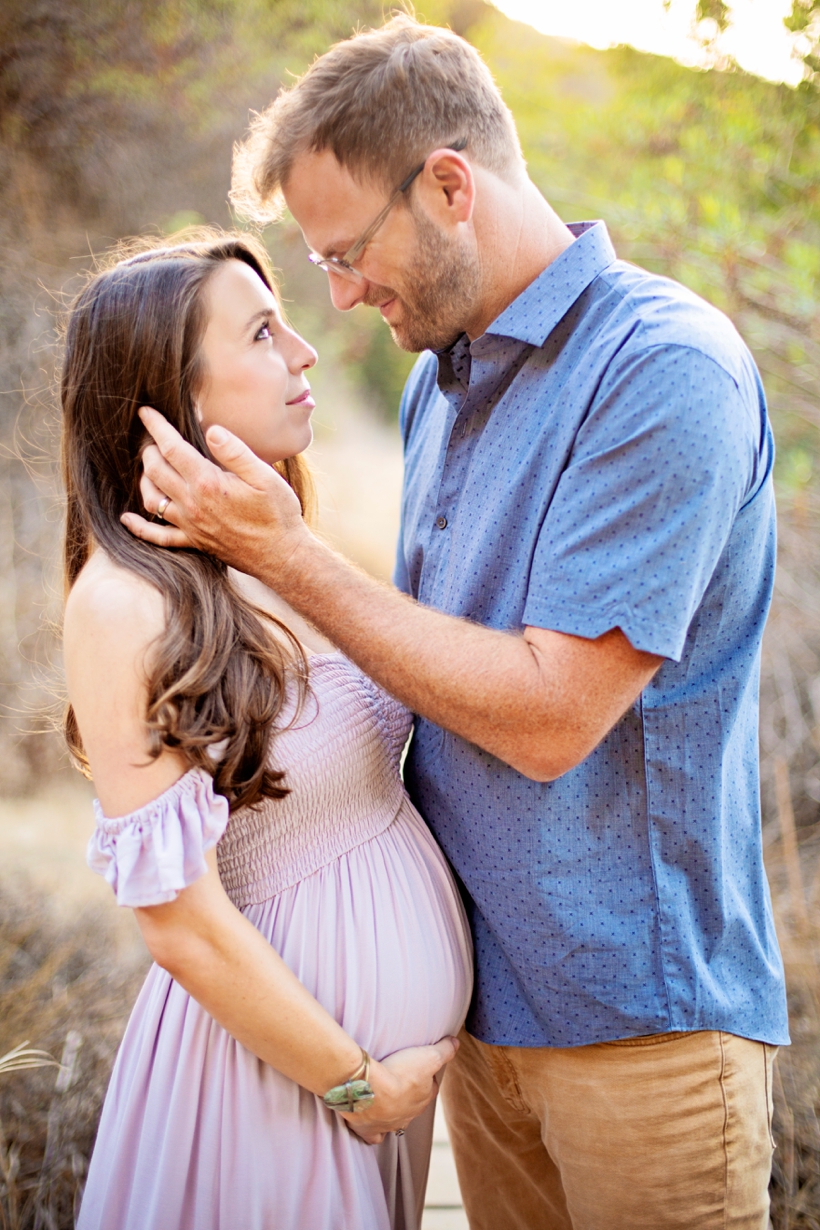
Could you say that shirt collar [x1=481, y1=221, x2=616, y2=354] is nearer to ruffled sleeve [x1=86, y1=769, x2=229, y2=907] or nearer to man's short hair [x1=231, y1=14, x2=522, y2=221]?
man's short hair [x1=231, y1=14, x2=522, y2=221]

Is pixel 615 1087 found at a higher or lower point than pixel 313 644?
lower

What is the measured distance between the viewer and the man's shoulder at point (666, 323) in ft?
3.86

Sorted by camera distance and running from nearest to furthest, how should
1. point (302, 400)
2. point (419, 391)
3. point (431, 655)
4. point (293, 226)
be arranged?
point (431, 655), point (302, 400), point (419, 391), point (293, 226)

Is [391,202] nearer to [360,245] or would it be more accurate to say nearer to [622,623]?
[360,245]

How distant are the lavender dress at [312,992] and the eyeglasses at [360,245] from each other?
672mm

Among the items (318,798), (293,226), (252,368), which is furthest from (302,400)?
(293,226)

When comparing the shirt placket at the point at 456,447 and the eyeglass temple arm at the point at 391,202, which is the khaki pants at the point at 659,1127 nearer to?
the shirt placket at the point at 456,447

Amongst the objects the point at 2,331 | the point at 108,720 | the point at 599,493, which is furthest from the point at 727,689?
the point at 2,331

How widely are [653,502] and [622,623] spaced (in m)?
0.16

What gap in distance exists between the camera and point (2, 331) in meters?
3.40

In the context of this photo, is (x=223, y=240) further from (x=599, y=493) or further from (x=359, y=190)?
(x=599, y=493)

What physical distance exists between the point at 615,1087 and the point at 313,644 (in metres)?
0.86

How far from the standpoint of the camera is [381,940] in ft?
4.56

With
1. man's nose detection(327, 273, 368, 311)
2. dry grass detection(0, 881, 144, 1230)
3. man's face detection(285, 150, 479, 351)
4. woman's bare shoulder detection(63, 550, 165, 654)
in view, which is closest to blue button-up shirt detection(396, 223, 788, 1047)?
man's face detection(285, 150, 479, 351)
